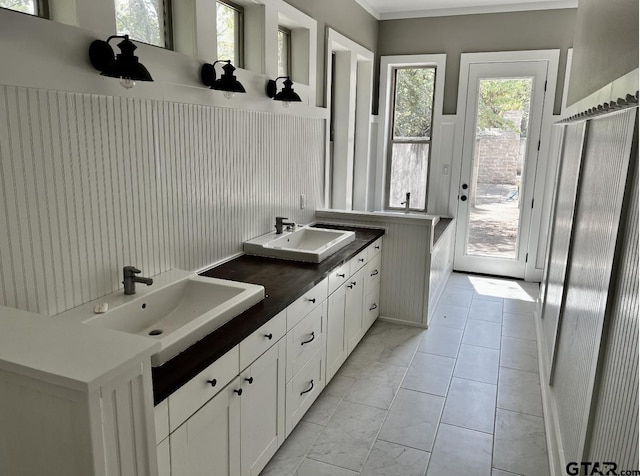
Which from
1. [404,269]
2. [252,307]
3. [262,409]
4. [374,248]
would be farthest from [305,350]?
[404,269]

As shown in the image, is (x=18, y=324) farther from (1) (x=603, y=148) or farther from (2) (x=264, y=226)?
(1) (x=603, y=148)

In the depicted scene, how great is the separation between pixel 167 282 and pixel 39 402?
3.51 ft

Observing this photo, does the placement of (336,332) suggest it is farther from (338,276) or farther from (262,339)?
(262,339)

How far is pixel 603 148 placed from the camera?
1974 mm

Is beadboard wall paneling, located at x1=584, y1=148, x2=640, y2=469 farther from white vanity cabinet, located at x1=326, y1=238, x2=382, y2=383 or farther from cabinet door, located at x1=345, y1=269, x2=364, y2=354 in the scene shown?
cabinet door, located at x1=345, y1=269, x2=364, y2=354

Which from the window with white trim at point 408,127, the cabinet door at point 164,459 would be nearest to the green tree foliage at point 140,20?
the cabinet door at point 164,459

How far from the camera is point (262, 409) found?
2021mm

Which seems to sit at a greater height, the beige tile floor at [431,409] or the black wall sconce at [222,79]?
the black wall sconce at [222,79]

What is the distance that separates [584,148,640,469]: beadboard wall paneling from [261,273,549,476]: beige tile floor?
849mm

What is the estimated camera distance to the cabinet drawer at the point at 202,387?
4.66 ft

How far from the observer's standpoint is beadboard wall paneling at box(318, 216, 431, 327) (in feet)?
12.1

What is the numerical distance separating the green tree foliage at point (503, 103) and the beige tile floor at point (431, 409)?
6.83 ft

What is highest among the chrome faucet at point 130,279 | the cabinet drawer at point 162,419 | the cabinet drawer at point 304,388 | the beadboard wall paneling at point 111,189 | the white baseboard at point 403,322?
the beadboard wall paneling at point 111,189

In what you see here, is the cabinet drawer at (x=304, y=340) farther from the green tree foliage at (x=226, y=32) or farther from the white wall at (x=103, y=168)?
the green tree foliage at (x=226, y=32)
